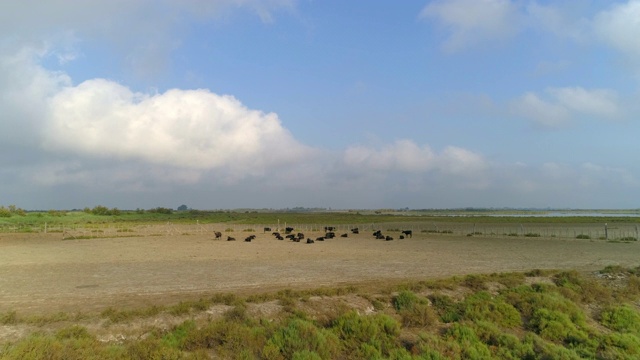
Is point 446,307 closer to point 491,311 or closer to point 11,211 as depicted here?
point 491,311

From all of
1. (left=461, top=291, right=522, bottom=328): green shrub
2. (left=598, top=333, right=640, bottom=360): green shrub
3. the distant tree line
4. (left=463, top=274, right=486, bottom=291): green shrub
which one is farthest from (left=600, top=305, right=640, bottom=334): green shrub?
the distant tree line

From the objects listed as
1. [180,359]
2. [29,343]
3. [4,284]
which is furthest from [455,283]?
[4,284]

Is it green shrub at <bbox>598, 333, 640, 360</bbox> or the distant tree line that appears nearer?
green shrub at <bbox>598, 333, 640, 360</bbox>

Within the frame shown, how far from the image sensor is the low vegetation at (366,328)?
29.3 ft

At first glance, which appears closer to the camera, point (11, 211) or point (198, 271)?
point (198, 271)

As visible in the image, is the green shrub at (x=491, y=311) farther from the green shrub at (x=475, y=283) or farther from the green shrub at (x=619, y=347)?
the green shrub at (x=619, y=347)

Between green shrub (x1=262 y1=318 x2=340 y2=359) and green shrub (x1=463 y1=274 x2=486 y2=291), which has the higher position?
green shrub (x1=463 y1=274 x2=486 y2=291)

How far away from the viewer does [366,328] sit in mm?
10492

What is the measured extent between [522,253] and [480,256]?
4.08 meters

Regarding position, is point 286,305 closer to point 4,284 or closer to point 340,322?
point 340,322

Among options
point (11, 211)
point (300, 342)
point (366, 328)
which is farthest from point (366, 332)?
point (11, 211)

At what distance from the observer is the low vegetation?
8922 millimetres

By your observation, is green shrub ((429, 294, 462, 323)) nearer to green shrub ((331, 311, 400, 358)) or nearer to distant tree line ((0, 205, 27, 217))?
green shrub ((331, 311, 400, 358))

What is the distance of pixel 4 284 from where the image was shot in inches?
664
